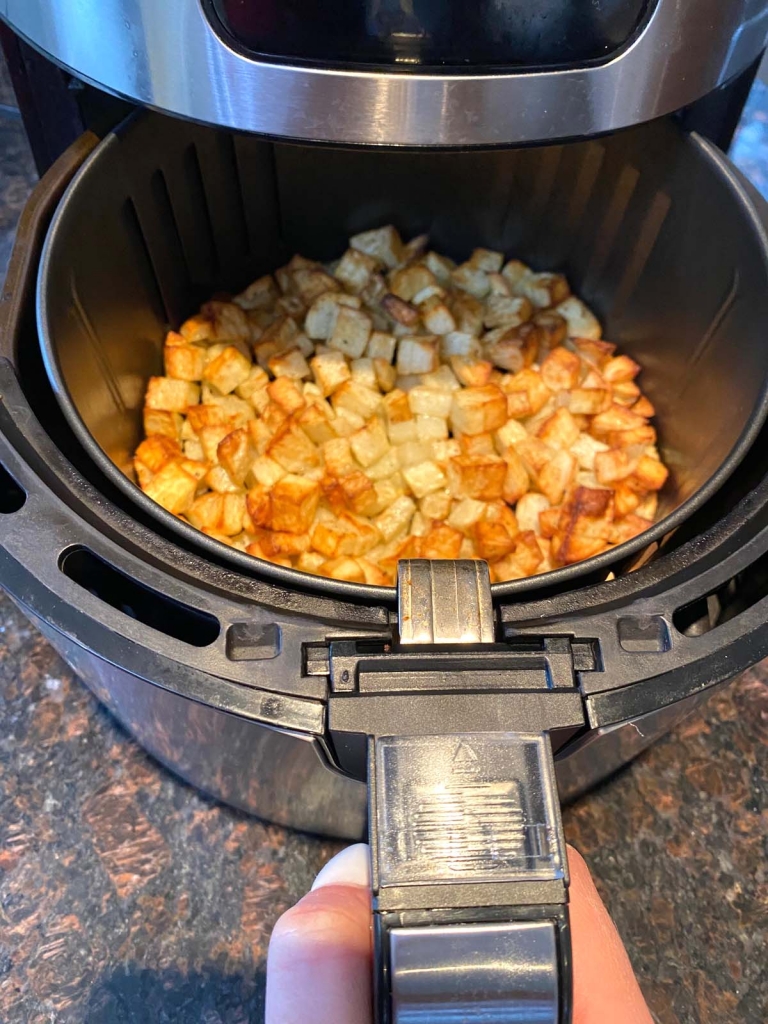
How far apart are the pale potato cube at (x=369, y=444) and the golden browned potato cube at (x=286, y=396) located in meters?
0.07

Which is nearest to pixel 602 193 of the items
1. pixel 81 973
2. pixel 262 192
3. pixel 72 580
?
pixel 262 192

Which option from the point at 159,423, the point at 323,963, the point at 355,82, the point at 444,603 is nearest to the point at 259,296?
the point at 159,423

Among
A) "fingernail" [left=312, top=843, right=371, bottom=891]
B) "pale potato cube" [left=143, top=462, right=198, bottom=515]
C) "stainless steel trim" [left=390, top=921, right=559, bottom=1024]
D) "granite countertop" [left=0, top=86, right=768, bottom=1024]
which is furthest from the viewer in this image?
"pale potato cube" [left=143, top=462, right=198, bottom=515]

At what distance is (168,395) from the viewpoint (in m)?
0.80

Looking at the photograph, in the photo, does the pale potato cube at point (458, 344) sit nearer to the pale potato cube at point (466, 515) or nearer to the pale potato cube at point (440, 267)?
the pale potato cube at point (440, 267)

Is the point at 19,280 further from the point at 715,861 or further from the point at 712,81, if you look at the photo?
the point at 715,861

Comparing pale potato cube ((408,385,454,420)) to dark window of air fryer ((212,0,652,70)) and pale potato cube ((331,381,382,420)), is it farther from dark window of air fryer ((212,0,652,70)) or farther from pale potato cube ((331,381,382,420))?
dark window of air fryer ((212,0,652,70))

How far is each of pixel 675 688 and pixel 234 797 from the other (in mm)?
371

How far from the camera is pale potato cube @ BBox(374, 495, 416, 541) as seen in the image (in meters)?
0.78

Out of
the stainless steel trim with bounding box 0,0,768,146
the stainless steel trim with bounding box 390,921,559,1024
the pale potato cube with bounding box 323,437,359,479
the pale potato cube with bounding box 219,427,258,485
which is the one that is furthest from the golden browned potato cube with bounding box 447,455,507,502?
the stainless steel trim with bounding box 390,921,559,1024

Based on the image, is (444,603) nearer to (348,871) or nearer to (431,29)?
(348,871)

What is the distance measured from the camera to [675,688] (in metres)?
0.41

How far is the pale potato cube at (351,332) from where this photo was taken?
862 mm

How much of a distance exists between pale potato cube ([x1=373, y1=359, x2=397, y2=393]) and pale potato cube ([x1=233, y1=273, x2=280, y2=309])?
0.14 m
